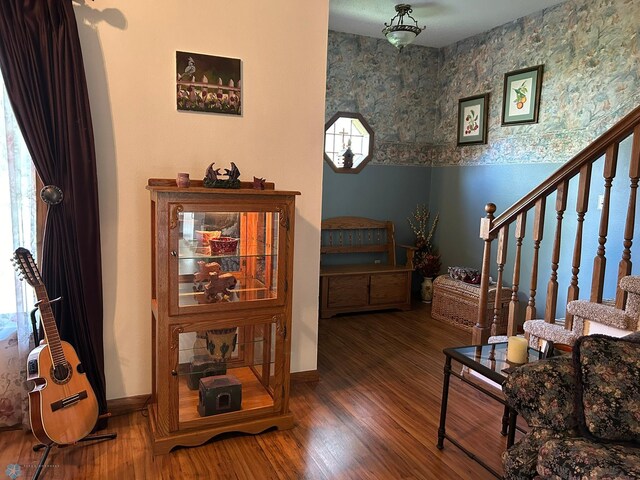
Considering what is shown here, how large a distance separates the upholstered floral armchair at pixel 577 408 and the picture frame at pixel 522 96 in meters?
3.12

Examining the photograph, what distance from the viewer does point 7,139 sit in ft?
7.85

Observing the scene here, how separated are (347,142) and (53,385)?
12.7ft

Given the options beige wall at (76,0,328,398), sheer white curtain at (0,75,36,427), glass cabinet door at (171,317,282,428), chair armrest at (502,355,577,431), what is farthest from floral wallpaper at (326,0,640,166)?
sheer white curtain at (0,75,36,427)

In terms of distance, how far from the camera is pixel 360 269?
5.12 meters

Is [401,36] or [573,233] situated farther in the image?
[401,36]

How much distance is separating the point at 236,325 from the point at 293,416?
27.0 inches

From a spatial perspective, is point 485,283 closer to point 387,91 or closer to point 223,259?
point 223,259

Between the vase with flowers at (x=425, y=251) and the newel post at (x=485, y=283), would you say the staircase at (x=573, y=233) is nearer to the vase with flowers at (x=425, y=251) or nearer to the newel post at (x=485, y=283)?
the newel post at (x=485, y=283)

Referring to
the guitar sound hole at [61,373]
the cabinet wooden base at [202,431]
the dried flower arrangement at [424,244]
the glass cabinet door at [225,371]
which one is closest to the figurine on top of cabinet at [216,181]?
the glass cabinet door at [225,371]

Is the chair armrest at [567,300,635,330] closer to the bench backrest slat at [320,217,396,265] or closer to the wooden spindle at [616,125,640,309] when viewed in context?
the wooden spindle at [616,125,640,309]

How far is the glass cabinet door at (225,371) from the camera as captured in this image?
2.51m

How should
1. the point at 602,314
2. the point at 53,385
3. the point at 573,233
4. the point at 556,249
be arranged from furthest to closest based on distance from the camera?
the point at 573,233, the point at 556,249, the point at 602,314, the point at 53,385

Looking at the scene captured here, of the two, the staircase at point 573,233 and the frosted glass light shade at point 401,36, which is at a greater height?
the frosted glass light shade at point 401,36

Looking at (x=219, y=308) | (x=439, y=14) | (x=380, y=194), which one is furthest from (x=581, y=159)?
(x=380, y=194)
